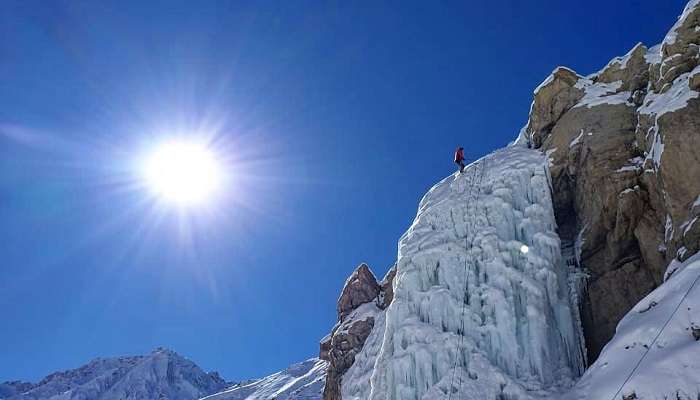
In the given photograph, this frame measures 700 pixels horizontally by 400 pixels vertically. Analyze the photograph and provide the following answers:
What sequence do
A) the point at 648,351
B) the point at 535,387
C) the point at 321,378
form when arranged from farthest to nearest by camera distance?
the point at 321,378 → the point at 535,387 → the point at 648,351

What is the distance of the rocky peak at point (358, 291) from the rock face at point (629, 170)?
20421 mm

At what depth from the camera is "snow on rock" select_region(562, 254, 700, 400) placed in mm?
11500

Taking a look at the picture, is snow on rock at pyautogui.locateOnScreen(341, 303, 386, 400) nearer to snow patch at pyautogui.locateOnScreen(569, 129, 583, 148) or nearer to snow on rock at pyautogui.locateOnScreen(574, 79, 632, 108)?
snow patch at pyautogui.locateOnScreen(569, 129, 583, 148)

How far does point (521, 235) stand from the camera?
21.8m

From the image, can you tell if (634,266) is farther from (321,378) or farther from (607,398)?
(321,378)

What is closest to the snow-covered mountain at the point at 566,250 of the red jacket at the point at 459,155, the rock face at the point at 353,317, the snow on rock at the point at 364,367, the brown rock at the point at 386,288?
the red jacket at the point at 459,155

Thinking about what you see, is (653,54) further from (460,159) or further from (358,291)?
(358,291)

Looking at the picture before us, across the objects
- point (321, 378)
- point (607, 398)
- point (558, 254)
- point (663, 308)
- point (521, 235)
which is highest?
point (321, 378)

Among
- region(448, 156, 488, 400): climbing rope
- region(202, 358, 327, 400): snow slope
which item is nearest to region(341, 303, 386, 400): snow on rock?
region(448, 156, 488, 400): climbing rope

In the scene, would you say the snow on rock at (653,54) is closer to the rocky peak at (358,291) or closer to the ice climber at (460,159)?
the ice climber at (460,159)

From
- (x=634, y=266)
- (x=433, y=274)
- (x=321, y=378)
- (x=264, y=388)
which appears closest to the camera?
(x=634, y=266)

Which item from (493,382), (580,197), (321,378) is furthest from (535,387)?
(321,378)

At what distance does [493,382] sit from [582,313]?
4787 millimetres

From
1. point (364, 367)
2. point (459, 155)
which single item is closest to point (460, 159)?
point (459, 155)
